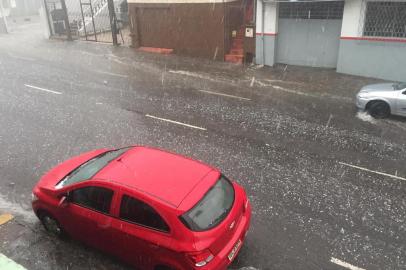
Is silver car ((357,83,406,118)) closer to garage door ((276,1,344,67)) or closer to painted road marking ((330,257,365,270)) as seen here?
garage door ((276,1,344,67))

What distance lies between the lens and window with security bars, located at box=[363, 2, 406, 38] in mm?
15070

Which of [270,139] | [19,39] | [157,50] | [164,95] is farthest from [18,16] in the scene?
[270,139]

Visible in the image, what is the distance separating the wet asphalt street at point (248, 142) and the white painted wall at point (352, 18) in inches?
80.3

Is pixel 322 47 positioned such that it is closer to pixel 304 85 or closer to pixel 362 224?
pixel 304 85

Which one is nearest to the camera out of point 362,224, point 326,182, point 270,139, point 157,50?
point 362,224

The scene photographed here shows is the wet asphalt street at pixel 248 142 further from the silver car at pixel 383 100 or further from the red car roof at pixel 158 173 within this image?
the red car roof at pixel 158 173

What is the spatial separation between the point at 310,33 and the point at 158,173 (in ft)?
47.7

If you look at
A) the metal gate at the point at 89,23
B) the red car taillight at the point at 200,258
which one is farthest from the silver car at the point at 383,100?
the metal gate at the point at 89,23

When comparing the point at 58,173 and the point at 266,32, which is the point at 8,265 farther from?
the point at 266,32

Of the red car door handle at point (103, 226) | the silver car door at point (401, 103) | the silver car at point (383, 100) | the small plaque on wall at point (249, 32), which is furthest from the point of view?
the small plaque on wall at point (249, 32)

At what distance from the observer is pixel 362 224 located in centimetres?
711

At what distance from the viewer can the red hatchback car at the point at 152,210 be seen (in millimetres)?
5117

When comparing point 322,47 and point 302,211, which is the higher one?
point 322,47

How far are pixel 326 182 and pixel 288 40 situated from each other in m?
11.7
